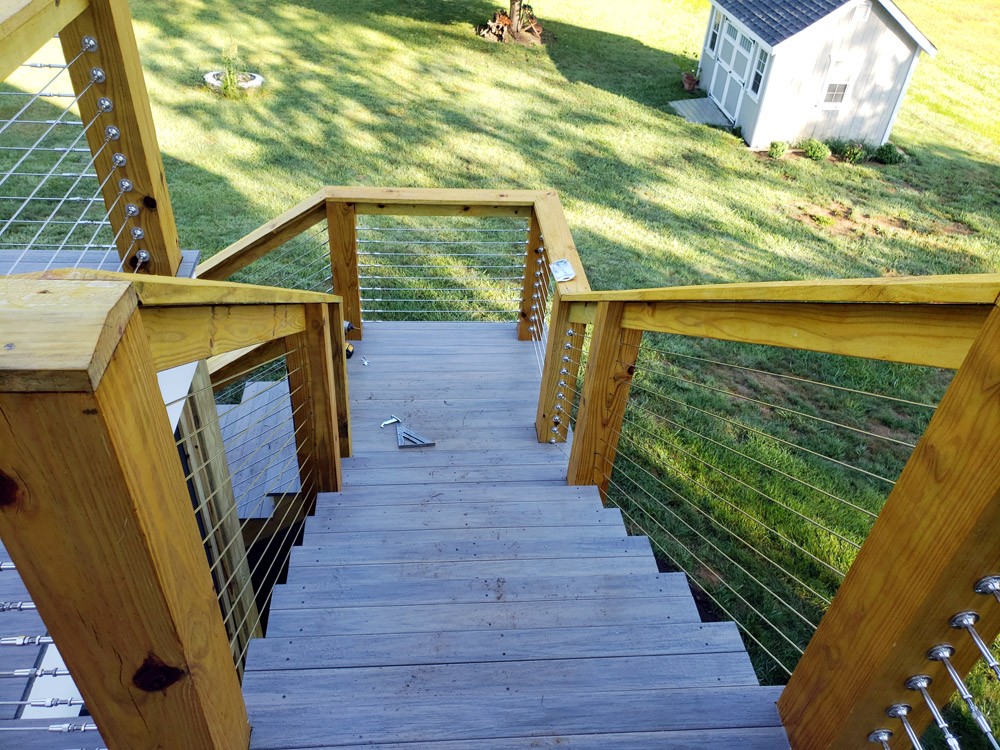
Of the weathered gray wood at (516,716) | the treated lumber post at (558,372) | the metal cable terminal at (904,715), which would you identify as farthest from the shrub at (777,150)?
the metal cable terminal at (904,715)

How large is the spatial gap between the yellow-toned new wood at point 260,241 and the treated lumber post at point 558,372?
61.3 inches

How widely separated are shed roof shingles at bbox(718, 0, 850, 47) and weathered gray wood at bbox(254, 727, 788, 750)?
11302mm

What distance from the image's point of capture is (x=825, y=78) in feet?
36.6

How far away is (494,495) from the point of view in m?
3.09

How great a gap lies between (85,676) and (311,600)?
4.00 feet

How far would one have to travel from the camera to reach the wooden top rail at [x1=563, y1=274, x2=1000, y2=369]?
108 cm

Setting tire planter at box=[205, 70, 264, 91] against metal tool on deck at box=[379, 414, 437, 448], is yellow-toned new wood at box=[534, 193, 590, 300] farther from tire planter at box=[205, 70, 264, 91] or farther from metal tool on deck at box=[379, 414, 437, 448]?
tire planter at box=[205, 70, 264, 91]

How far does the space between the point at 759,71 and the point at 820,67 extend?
0.90m

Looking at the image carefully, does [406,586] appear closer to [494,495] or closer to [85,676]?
[494,495]

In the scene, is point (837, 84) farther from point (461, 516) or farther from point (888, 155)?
point (461, 516)

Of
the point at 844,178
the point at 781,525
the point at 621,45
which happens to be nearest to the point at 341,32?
the point at 621,45

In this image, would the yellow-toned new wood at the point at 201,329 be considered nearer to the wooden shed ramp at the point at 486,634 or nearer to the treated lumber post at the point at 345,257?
the wooden shed ramp at the point at 486,634

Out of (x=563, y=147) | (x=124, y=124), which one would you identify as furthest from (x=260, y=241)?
(x=563, y=147)

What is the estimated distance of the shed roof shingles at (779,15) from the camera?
1070cm
